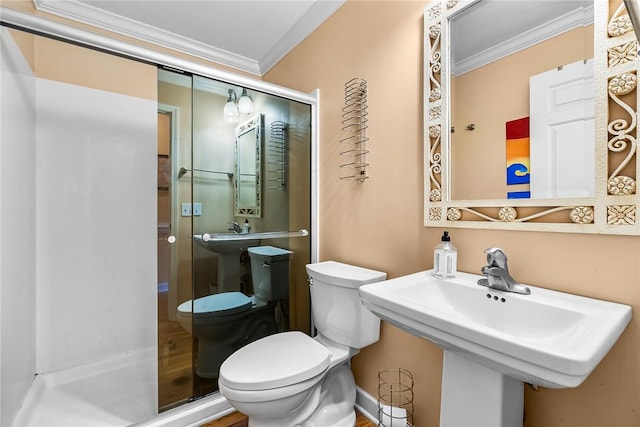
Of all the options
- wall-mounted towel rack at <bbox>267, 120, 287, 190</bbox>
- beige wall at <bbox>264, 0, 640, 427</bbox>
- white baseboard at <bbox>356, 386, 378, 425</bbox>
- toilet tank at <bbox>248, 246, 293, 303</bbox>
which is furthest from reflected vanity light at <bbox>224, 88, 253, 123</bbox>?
white baseboard at <bbox>356, 386, 378, 425</bbox>

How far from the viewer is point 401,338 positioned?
53.9 inches

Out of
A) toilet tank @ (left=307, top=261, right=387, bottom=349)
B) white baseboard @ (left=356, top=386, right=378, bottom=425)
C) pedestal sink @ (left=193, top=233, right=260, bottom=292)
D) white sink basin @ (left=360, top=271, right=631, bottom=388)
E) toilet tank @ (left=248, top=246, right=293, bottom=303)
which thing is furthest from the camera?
toilet tank @ (left=248, top=246, right=293, bottom=303)

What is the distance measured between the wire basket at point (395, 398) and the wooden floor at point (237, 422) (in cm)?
14

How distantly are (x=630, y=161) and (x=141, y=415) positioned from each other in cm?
220

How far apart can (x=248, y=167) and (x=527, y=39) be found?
1366 millimetres

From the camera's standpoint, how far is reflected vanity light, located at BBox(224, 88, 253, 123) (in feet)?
5.25

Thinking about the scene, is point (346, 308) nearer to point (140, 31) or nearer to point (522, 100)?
point (522, 100)

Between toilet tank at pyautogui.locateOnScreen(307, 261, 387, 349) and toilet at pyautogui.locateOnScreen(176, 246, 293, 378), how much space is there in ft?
1.41

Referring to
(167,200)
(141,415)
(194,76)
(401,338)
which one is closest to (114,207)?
(167,200)

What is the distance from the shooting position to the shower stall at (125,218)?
1.45 metres

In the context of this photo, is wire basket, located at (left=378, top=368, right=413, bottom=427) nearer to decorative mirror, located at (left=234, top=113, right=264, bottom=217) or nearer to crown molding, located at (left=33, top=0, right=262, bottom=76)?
decorative mirror, located at (left=234, top=113, right=264, bottom=217)

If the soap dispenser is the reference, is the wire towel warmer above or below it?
above

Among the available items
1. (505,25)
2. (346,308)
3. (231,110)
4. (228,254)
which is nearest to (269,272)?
(228,254)

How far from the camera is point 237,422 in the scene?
1.48m
